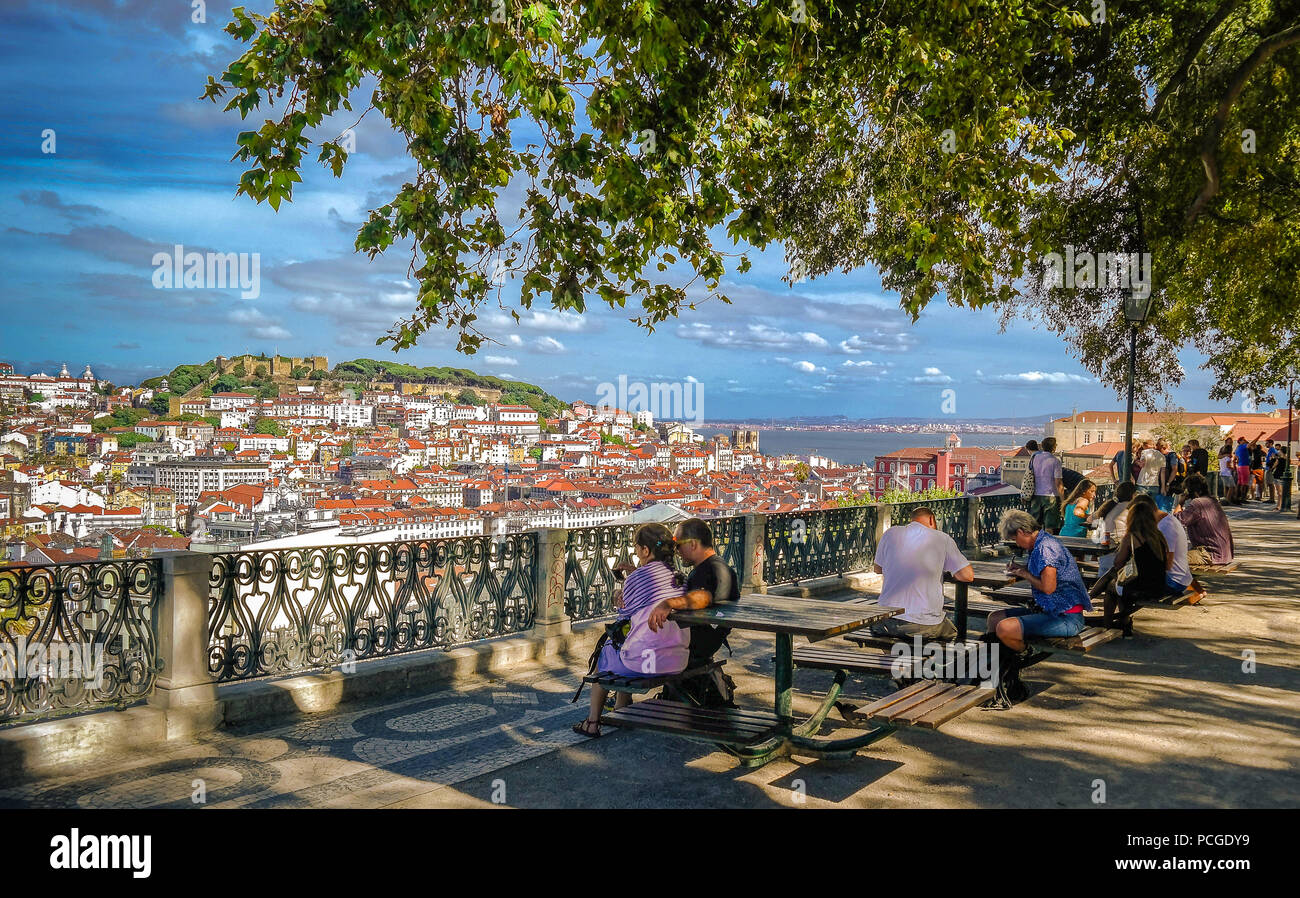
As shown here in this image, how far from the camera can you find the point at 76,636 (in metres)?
5.47

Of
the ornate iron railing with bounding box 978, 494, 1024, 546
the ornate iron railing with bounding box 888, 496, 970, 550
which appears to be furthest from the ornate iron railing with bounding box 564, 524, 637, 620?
the ornate iron railing with bounding box 978, 494, 1024, 546

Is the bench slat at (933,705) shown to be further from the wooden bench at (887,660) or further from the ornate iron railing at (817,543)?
the ornate iron railing at (817,543)

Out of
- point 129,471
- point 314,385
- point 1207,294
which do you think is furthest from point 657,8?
point 314,385

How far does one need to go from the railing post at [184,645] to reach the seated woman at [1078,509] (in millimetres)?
9883

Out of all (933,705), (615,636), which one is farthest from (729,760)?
(933,705)

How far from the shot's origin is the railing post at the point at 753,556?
35.2 ft

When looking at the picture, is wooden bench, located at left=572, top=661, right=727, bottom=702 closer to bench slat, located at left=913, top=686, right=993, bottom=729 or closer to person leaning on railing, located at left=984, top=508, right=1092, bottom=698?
bench slat, located at left=913, top=686, right=993, bottom=729

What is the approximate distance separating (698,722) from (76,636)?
3688 mm

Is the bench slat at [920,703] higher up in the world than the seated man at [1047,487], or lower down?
lower down

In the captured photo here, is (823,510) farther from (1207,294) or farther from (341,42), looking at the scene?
(1207,294)

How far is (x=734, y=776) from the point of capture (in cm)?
508

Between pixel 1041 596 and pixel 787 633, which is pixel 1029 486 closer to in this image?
pixel 1041 596

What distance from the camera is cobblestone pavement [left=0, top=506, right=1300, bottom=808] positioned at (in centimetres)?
475

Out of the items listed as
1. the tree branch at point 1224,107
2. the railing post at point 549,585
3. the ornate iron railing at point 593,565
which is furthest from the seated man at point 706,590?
the tree branch at point 1224,107
